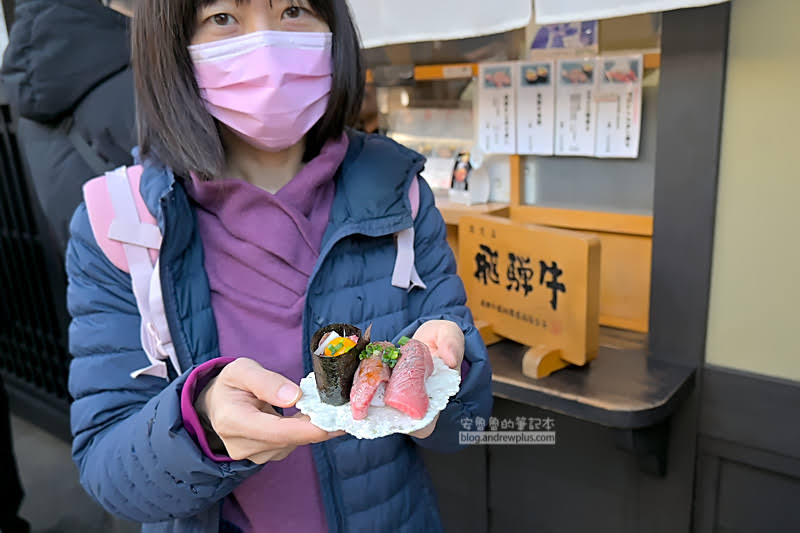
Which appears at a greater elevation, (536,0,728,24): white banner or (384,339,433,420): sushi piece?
(536,0,728,24): white banner

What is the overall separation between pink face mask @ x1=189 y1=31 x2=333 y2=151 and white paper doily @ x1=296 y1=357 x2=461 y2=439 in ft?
1.75

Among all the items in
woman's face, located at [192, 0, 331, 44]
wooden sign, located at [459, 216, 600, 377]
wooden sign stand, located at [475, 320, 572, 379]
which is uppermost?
woman's face, located at [192, 0, 331, 44]

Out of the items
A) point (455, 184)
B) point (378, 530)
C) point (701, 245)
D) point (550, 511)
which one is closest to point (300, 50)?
point (378, 530)

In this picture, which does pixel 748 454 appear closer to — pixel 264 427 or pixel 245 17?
pixel 264 427

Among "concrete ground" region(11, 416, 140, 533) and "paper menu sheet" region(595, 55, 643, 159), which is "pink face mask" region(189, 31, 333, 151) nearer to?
"paper menu sheet" region(595, 55, 643, 159)

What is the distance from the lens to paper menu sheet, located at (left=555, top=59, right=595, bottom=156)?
254 cm

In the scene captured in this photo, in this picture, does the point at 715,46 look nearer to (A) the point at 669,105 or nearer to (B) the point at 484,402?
(A) the point at 669,105

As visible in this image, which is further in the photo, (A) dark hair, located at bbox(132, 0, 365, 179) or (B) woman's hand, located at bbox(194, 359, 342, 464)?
(A) dark hair, located at bbox(132, 0, 365, 179)

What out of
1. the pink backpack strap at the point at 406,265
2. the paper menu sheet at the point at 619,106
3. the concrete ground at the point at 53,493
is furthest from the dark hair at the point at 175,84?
the concrete ground at the point at 53,493

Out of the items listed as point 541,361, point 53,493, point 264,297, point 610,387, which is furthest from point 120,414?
point 53,493

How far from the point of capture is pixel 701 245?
210 centimetres

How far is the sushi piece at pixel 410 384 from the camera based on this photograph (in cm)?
106

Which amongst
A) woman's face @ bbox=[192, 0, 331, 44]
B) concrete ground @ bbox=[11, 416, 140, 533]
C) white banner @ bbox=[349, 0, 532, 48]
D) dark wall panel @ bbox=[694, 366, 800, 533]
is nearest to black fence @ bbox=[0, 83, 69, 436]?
concrete ground @ bbox=[11, 416, 140, 533]

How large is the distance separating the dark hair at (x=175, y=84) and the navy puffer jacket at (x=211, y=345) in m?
0.06
